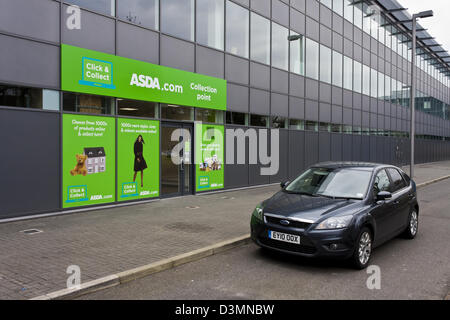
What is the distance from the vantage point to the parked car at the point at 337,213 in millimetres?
5375

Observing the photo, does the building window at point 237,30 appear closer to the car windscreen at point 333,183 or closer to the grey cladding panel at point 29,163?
the grey cladding panel at point 29,163

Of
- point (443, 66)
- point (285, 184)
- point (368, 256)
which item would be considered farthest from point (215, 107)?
point (443, 66)

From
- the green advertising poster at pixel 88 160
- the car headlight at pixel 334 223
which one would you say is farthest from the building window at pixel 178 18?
the car headlight at pixel 334 223

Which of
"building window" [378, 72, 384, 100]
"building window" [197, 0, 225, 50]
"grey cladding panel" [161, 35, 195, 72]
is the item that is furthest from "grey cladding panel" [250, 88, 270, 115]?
"building window" [378, 72, 384, 100]

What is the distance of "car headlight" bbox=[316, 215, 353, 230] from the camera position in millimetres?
5379

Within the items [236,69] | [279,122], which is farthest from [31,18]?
[279,122]

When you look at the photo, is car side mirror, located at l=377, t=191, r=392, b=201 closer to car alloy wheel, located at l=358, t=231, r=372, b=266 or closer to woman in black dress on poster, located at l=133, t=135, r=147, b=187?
car alloy wheel, located at l=358, t=231, r=372, b=266


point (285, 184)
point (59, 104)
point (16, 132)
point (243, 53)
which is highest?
point (243, 53)

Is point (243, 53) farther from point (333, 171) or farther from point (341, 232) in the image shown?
point (341, 232)

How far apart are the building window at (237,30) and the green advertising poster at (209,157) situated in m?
3.20

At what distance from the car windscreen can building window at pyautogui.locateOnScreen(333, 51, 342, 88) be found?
15.6 m

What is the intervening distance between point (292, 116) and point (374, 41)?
1256cm

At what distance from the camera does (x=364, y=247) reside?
18.6 ft

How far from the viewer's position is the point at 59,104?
Result: 8914mm
